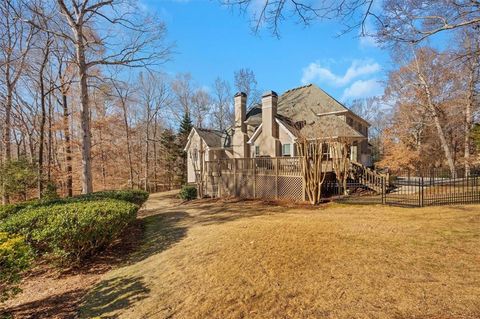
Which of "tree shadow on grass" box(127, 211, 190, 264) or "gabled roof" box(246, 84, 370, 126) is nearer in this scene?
"tree shadow on grass" box(127, 211, 190, 264)

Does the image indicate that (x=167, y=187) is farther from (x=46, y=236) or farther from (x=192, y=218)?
(x=46, y=236)

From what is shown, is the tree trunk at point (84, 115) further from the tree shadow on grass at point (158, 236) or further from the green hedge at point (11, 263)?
the green hedge at point (11, 263)

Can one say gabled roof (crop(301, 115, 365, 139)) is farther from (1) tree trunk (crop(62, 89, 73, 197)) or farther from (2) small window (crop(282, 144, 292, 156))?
(1) tree trunk (crop(62, 89, 73, 197))

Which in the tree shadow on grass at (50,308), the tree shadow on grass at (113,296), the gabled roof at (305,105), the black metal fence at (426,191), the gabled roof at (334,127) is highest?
the gabled roof at (305,105)

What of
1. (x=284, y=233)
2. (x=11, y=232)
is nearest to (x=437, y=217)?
(x=284, y=233)

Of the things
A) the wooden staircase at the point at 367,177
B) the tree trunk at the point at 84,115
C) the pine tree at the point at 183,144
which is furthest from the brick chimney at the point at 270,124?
the pine tree at the point at 183,144

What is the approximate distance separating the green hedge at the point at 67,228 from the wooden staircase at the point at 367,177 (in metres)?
12.5

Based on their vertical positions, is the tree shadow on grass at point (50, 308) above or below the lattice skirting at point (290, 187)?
below

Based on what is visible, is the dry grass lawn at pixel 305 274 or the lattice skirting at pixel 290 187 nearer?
the dry grass lawn at pixel 305 274

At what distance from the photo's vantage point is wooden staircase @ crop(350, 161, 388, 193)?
12849 millimetres

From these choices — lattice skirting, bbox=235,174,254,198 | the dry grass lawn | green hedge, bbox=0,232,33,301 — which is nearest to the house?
lattice skirting, bbox=235,174,254,198

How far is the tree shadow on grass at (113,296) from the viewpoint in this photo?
3.80 meters

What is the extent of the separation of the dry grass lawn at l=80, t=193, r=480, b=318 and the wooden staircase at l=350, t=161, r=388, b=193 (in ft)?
19.3

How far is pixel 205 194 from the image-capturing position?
17.2 meters
